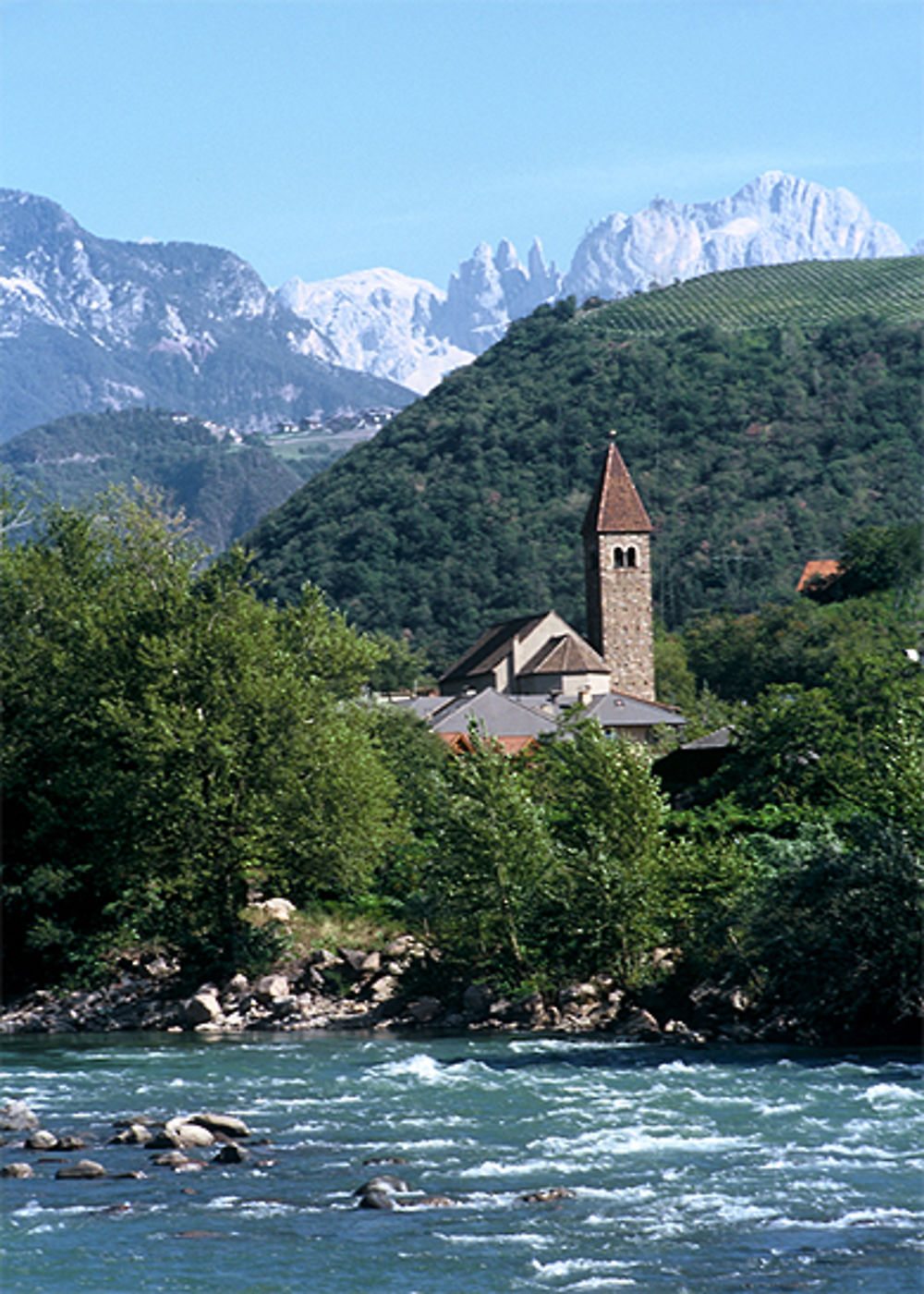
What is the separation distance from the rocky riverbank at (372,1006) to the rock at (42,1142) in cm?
1076

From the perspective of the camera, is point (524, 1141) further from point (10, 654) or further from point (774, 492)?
point (774, 492)

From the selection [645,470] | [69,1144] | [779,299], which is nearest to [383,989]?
[69,1144]

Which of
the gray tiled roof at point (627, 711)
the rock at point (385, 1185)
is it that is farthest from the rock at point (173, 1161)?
the gray tiled roof at point (627, 711)

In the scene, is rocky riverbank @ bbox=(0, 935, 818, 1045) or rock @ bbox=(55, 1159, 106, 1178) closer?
rock @ bbox=(55, 1159, 106, 1178)

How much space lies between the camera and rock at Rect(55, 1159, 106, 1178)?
18609mm

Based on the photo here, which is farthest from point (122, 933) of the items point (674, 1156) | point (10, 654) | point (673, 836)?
point (674, 1156)

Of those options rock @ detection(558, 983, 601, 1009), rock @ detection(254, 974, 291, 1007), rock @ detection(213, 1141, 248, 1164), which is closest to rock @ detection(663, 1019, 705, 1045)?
rock @ detection(558, 983, 601, 1009)

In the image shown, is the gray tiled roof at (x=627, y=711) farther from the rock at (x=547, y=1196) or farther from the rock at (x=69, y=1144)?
the rock at (x=547, y=1196)

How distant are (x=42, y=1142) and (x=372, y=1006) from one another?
12.6 meters

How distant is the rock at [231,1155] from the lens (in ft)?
63.5

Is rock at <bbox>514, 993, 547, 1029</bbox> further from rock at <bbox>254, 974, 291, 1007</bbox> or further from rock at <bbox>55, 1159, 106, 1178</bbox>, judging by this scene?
rock at <bbox>55, 1159, 106, 1178</bbox>

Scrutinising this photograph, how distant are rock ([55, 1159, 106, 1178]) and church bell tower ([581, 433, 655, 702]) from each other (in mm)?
67976

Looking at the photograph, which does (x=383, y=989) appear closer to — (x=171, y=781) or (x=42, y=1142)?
(x=171, y=781)

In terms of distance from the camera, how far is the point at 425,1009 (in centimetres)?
3156
